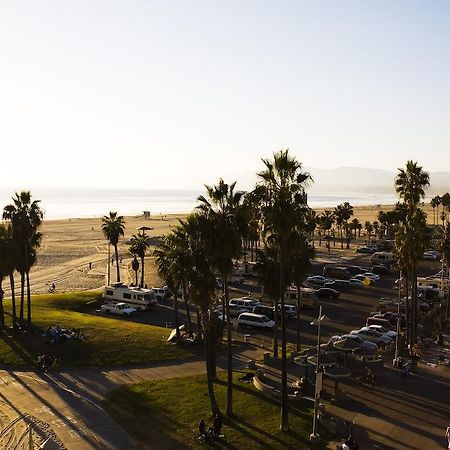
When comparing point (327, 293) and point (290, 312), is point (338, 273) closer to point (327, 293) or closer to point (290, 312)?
point (327, 293)

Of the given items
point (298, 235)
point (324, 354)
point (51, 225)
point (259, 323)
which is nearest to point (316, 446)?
point (324, 354)

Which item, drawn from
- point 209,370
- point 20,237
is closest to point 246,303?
point 20,237

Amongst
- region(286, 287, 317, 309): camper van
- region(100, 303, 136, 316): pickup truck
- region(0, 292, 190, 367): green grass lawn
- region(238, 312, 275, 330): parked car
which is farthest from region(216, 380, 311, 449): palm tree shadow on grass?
region(100, 303, 136, 316): pickup truck

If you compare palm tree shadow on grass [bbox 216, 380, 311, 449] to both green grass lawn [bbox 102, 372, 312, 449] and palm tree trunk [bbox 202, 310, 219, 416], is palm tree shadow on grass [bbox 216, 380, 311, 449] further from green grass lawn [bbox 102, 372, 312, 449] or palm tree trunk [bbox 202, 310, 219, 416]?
palm tree trunk [bbox 202, 310, 219, 416]

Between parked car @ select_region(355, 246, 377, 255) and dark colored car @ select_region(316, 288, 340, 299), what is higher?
parked car @ select_region(355, 246, 377, 255)

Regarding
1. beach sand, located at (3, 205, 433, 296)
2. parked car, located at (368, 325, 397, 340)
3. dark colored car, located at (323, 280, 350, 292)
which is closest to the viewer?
parked car, located at (368, 325, 397, 340)

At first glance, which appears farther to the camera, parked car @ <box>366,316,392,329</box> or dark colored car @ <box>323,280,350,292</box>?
dark colored car @ <box>323,280,350,292</box>
